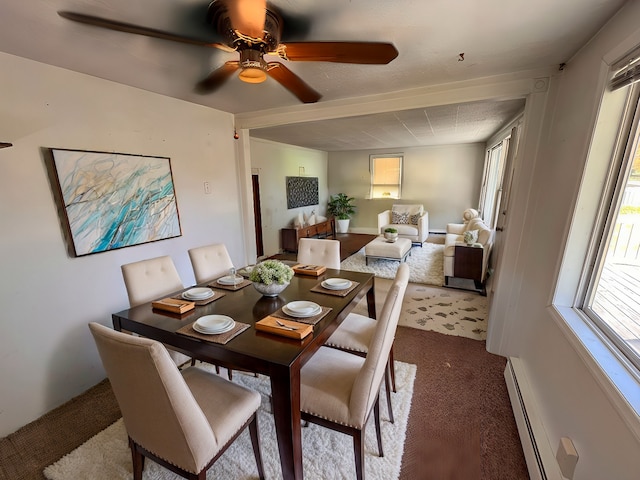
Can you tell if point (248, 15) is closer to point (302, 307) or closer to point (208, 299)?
point (302, 307)

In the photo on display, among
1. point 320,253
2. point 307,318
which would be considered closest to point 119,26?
point 307,318

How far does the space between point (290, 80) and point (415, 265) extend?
389cm

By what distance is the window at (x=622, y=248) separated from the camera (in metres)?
1.16

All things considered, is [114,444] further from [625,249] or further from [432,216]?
[432,216]

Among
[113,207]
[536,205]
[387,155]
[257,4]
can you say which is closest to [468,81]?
[536,205]

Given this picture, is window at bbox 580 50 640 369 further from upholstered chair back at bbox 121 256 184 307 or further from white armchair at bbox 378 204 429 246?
white armchair at bbox 378 204 429 246

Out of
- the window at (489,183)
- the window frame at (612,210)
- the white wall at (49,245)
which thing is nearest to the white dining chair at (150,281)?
the white wall at (49,245)

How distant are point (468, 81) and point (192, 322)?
102 inches

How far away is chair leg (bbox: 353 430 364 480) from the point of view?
1.23 metres

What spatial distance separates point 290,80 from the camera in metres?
1.65

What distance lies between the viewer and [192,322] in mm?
1437

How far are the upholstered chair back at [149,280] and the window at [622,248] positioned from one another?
8.25 feet

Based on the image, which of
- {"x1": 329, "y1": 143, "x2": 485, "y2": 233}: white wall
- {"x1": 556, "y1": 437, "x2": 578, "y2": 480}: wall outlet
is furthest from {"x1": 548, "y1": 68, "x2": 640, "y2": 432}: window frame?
{"x1": 329, "y1": 143, "x2": 485, "y2": 233}: white wall

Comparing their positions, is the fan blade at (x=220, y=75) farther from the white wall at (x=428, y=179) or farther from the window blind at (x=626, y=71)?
the white wall at (x=428, y=179)
